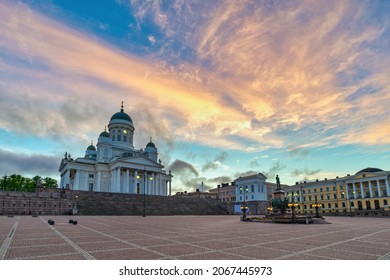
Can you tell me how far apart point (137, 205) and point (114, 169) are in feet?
79.1

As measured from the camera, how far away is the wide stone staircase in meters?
51.1

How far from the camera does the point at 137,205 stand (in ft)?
191

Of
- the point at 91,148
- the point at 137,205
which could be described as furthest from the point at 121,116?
the point at 137,205

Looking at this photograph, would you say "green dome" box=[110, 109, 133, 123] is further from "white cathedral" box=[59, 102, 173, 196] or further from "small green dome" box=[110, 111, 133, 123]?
"white cathedral" box=[59, 102, 173, 196]

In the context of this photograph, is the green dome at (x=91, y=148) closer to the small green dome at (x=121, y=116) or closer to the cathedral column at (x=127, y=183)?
the small green dome at (x=121, y=116)

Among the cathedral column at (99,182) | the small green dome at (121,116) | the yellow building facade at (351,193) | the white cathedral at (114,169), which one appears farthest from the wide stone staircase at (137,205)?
the small green dome at (121,116)

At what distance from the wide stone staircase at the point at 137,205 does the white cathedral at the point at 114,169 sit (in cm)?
1431

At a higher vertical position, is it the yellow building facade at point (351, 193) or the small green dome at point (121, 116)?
the small green dome at point (121, 116)

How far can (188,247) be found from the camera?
428 inches

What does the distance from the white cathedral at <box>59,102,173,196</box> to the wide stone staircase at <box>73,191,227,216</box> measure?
1431 centimetres

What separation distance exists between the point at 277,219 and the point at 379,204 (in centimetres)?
6611

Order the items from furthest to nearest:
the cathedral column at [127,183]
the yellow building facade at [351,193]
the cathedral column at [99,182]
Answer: the cathedral column at [99,182]
the cathedral column at [127,183]
the yellow building facade at [351,193]

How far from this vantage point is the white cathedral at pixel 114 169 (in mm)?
79125
